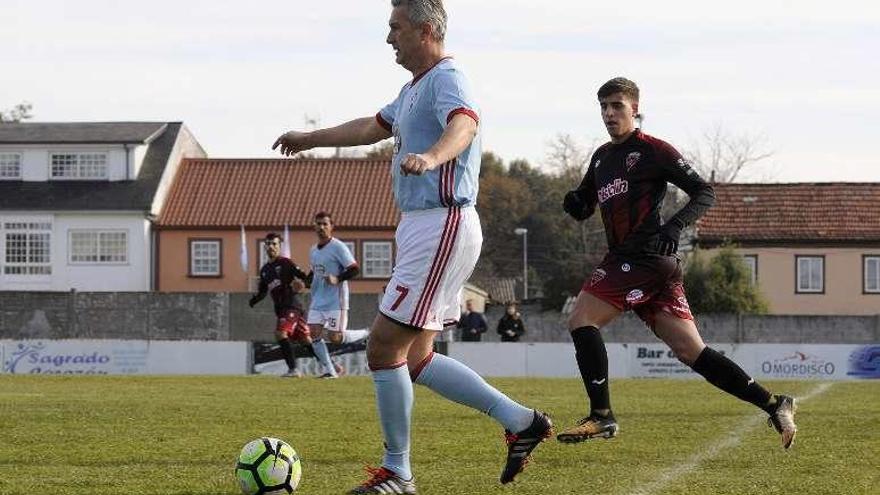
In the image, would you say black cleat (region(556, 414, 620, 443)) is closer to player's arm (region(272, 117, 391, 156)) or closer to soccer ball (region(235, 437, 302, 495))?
soccer ball (region(235, 437, 302, 495))

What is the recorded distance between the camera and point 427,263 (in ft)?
22.8

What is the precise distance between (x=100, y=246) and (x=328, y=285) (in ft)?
134

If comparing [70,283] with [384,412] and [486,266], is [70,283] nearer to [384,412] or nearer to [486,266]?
[486,266]

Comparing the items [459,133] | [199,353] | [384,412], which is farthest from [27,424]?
[199,353]

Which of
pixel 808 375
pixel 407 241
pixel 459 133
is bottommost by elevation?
pixel 808 375

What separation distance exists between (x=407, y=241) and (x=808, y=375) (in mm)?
25642

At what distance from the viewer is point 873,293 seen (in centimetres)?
6203

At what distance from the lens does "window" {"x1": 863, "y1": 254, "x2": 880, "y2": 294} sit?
62094 mm

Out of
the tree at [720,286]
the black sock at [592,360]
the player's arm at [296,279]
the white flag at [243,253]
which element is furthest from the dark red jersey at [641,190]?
the white flag at [243,253]

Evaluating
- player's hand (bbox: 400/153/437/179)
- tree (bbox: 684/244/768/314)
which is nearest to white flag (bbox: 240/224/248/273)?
tree (bbox: 684/244/768/314)

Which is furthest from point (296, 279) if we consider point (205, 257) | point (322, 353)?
point (205, 257)

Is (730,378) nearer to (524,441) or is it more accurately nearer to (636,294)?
(636,294)

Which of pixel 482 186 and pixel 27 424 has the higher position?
pixel 482 186

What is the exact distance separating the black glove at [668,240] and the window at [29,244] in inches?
2170
